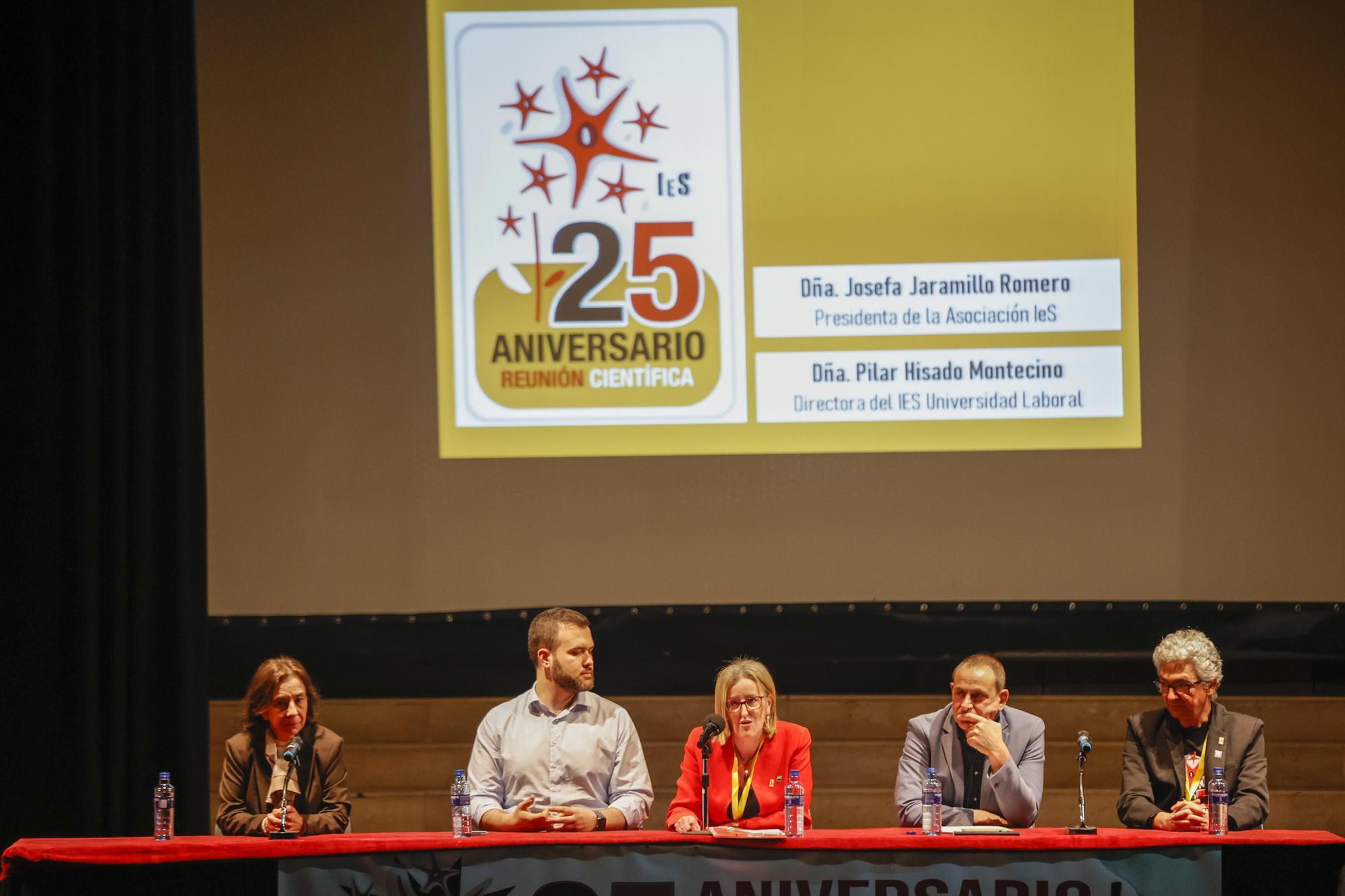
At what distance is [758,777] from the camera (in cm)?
337

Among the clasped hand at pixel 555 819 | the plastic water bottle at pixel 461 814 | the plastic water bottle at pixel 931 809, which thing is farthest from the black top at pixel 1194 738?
the plastic water bottle at pixel 461 814

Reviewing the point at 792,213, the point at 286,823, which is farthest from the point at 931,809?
the point at 792,213

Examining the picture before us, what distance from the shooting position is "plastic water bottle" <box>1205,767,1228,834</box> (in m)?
2.96

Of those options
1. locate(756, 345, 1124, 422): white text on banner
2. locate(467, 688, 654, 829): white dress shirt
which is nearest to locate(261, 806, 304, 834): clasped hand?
locate(467, 688, 654, 829): white dress shirt

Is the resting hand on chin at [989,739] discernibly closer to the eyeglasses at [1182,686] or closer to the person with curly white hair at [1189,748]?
the person with curly white hair at [1189,748]

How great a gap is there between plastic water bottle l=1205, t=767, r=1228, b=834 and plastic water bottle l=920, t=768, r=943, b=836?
2.00ft

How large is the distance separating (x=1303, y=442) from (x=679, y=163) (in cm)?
238

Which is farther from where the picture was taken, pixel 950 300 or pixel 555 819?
pixel 950 300

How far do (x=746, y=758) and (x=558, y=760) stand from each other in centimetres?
49

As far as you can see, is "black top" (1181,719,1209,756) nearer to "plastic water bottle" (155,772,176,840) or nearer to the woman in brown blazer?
the woman in brown blazer

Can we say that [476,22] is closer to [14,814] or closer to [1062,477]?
[1062,477]

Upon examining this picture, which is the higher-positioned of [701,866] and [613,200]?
[613,200]

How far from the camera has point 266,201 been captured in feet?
15.5

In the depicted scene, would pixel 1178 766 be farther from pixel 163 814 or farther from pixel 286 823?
pixel 163 814
